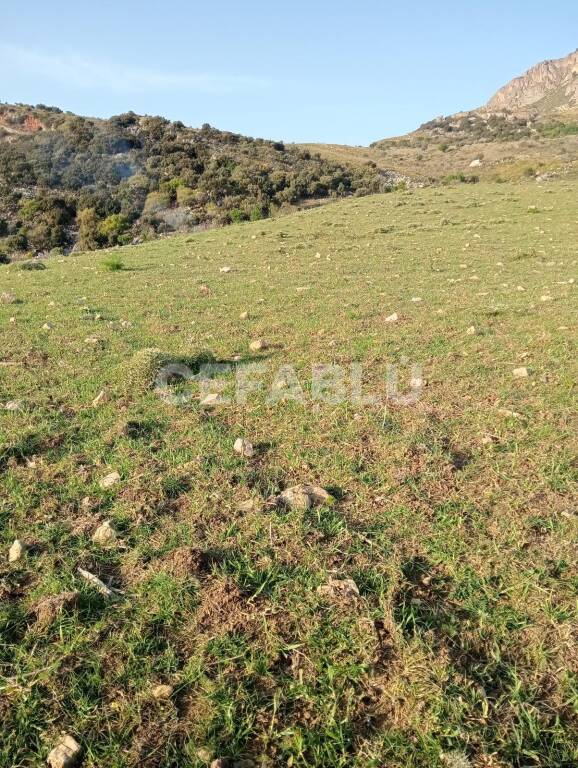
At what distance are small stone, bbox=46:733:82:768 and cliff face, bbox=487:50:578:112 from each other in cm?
13787

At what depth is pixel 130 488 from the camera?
3.55m

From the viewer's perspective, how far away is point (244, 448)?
407cm

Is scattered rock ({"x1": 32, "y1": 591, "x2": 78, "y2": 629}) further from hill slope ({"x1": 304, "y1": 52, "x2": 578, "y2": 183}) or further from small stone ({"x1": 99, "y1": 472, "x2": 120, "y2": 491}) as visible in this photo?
hill slope ({"x1": 304, "y1": 52, "x2": 578, "y2": 183})

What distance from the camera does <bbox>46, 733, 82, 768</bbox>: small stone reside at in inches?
76.5

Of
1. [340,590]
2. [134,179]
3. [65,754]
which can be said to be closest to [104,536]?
[65,754]

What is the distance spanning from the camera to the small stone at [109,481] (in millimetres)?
3586

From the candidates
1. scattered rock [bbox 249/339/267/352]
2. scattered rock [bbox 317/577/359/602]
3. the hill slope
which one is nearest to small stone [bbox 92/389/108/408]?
scattered rock [bbox 249/339/267/352]

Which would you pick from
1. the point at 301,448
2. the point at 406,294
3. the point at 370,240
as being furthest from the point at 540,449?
the point at 370,240

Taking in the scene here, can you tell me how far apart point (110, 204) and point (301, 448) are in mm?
33551

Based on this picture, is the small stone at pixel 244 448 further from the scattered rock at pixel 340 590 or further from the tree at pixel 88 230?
the tree at pixel 88 230

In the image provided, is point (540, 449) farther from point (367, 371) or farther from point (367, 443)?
point (367, 371)

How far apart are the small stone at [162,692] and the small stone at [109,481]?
65.1 inches

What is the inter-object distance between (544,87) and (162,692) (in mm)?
180935

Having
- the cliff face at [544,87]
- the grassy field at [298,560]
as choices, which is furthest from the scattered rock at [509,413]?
the cliff face at [544,87]
